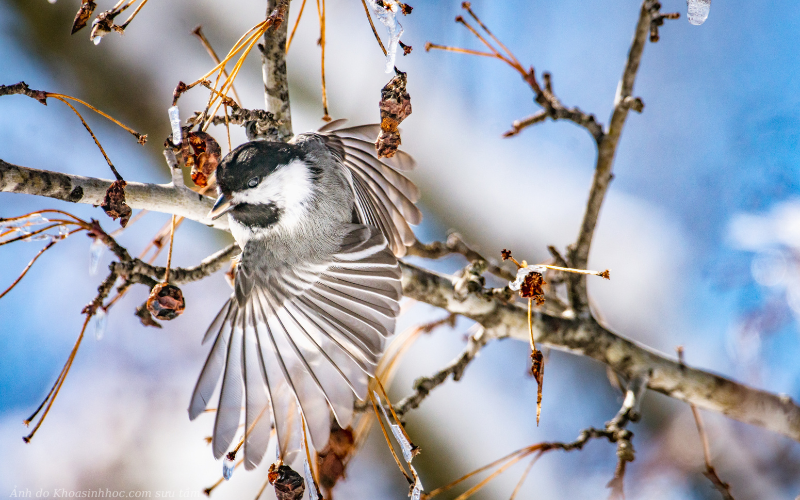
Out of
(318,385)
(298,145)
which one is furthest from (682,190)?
(318,385)

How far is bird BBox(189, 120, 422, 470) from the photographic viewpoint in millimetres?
837

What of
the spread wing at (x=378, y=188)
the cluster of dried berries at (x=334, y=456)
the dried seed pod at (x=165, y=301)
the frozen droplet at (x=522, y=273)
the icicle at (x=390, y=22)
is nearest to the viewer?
the icicle at (x=390, y=22)

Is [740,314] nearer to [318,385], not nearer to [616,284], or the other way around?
[616,284]

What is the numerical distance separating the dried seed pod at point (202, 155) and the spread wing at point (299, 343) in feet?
0.56

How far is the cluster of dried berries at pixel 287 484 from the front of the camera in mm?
746

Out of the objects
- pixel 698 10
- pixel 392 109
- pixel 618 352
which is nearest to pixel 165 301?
pixel 392 109

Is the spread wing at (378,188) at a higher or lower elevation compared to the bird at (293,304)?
higher

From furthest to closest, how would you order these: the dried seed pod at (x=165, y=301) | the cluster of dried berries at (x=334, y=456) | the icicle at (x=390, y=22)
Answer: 1. the cluster of dried berries at (x=334, y=456)
2. the dried seed pod at (x=165, y=301)
3. the icicle at (x=390, y=22)

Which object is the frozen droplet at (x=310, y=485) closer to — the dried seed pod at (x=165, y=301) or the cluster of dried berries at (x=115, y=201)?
the dried seed pod at (x=165, y=301)

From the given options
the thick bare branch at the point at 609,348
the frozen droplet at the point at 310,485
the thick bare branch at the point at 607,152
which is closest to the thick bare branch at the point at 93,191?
the thick bare branch at the point at 609,348

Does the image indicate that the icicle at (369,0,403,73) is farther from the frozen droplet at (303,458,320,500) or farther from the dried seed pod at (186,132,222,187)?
the frozen droplet at (303,458,320,500)

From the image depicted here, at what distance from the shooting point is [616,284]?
2.33 m

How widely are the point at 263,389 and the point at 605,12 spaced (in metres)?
1.87

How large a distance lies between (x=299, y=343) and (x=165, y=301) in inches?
9.0
